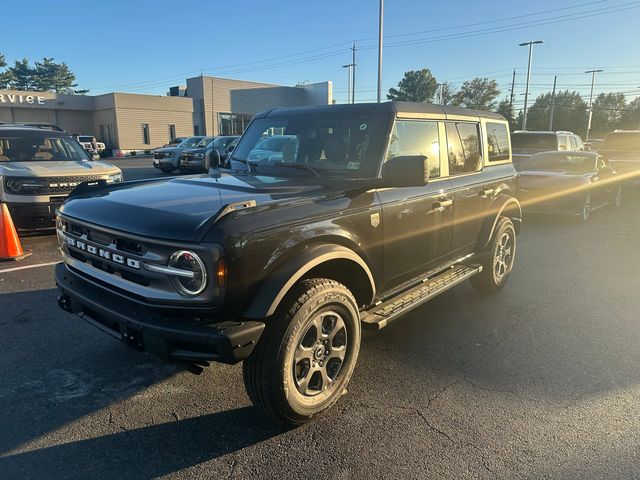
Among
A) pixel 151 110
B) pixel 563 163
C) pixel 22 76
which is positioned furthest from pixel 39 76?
pixel 563 163

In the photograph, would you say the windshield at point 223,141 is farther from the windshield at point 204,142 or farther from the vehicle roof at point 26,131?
the vehicle roof at point 26,131

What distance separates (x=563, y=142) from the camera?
15.5 m

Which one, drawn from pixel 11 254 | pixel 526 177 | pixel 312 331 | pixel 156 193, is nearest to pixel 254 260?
pixel 312 331

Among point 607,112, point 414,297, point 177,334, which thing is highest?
point 607,112

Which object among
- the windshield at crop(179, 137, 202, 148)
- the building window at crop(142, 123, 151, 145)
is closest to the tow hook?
the windshield at crop(179, 137, 202, 148)

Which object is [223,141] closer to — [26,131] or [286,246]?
[26,131]

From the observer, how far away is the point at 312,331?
117 inches

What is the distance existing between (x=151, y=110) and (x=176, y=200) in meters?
46.5

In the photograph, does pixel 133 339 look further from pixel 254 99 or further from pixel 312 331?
pixel 254 99

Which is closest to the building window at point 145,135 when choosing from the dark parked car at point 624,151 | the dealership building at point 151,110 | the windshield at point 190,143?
the dealership building at point 151,110

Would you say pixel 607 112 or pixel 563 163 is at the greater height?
pixel 607 112

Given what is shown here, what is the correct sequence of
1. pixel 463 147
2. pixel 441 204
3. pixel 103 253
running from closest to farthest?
pixel 103 253
pixel 441 204
pixel 463 147

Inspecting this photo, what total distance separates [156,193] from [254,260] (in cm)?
110

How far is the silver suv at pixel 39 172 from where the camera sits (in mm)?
7512
